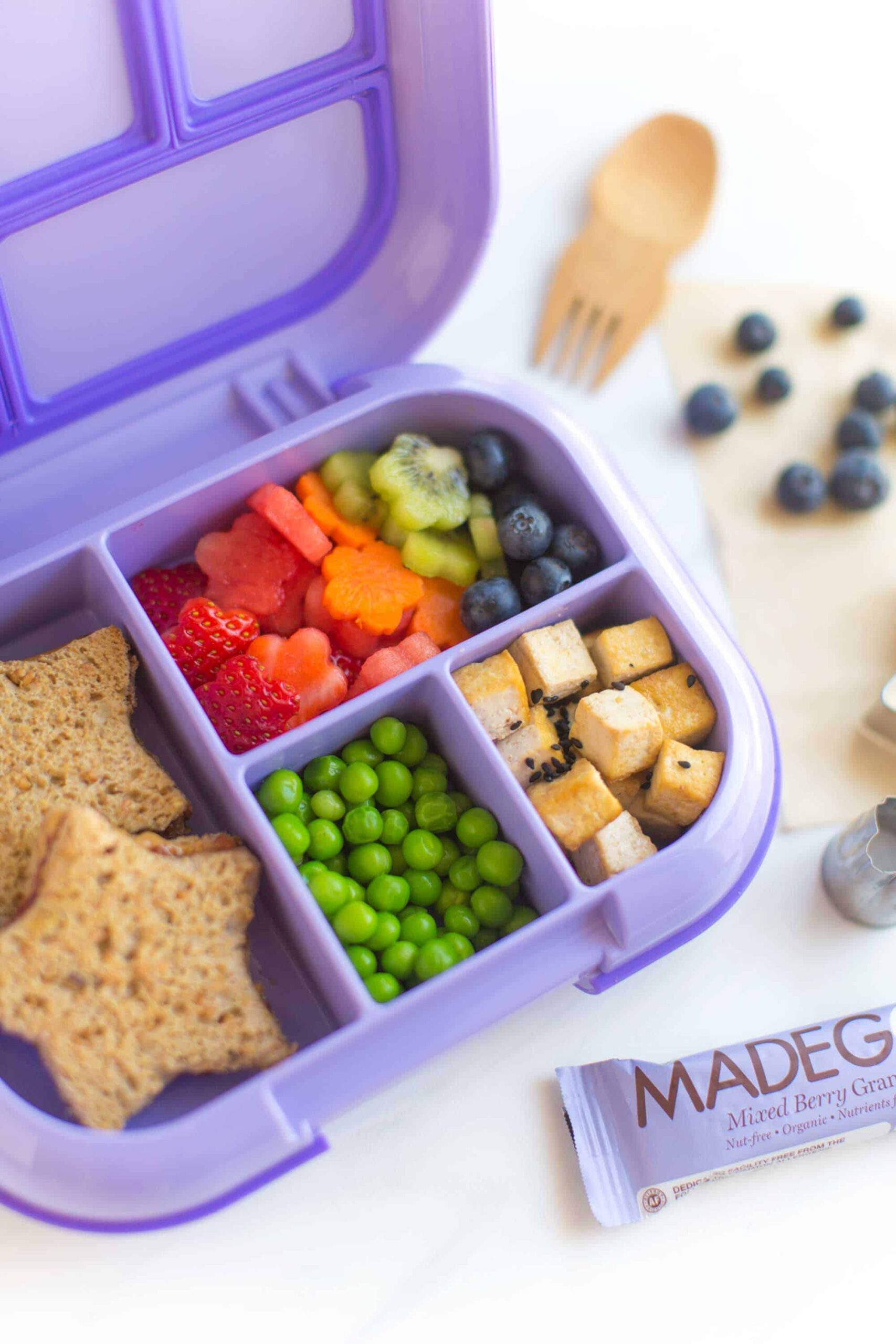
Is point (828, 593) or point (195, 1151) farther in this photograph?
point (828, 593)

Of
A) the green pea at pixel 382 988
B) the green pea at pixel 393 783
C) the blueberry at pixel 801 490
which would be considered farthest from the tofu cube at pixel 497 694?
the blueberry at pixel 801 490

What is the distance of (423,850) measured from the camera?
4.65ft

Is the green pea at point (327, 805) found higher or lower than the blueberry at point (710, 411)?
lower

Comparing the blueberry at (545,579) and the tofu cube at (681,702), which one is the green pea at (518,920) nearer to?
the tofu cube at (681,702)

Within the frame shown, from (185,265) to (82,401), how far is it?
0.22m

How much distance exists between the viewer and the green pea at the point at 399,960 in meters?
1.34

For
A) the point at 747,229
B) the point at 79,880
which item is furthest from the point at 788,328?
the point at 79,880

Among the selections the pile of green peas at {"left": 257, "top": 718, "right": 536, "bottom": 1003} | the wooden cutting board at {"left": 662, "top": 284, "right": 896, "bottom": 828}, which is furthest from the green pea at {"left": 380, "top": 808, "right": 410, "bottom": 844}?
the wooden cutting board at {"left": 662, "top": 284, "right": 896, "bottom": 828}

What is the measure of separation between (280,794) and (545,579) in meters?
0.42

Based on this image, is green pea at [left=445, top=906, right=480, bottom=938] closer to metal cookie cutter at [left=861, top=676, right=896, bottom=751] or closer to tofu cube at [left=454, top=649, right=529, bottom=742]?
tofu cube at [left=454, top=649, right=529, bottom=742]

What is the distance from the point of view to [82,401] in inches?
59.6

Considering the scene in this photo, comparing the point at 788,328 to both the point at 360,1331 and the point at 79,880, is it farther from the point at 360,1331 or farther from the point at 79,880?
the point at 360,1331

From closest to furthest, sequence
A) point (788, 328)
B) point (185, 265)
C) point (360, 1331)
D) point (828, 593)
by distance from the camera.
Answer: point (360, 1331)
point (185, 265)
point (828, 593)
point (788, 328)

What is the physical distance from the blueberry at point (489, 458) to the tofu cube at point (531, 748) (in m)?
0.32
